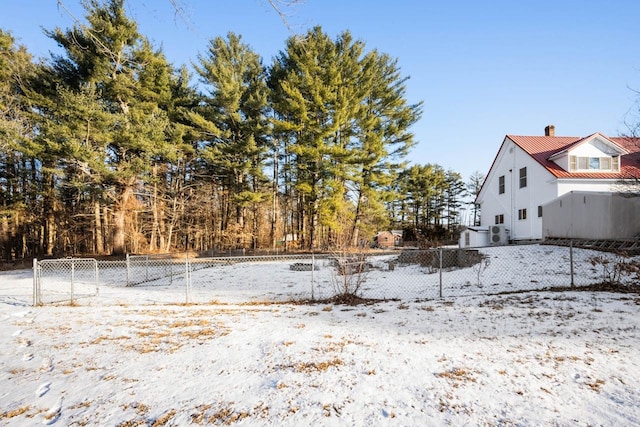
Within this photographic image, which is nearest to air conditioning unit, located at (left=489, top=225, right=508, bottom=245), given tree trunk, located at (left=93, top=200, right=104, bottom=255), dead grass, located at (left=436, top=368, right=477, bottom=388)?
dead grass, located at (left=436, top=368, right=477, bottom=388)

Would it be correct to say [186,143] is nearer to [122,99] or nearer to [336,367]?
[122,99]

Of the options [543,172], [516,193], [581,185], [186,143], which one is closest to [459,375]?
[543,172]

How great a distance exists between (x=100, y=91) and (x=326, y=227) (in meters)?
16.9

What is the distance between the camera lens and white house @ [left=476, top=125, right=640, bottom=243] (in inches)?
613

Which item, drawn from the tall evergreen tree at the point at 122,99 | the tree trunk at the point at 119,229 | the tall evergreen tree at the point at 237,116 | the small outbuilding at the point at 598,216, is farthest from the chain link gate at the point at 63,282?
the small outbuilding at the point at 598,216

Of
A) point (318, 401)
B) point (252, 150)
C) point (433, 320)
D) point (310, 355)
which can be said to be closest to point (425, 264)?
point (433, 320)

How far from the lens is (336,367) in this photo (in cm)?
358

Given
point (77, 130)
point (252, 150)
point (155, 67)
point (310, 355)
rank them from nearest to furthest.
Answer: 1. point (310, 355)
2. point (77, 130)
3. point (155, 67)
4. point (252, 150)

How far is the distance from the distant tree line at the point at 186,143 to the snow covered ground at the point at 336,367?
41.8 feet

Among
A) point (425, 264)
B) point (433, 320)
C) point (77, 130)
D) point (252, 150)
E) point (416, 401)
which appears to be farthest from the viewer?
point (252, 150)

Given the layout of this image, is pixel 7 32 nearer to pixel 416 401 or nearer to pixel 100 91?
pixel 100 91

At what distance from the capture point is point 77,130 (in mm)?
17000

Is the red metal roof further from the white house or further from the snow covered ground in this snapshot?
the snow covered ground

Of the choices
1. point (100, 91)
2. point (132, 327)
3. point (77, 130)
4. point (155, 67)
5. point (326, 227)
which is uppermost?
point (155, 67)
